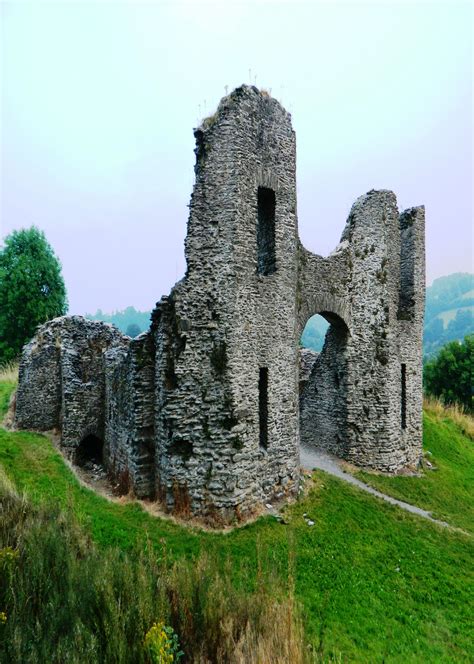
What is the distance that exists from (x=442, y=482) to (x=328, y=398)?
18.9 feet

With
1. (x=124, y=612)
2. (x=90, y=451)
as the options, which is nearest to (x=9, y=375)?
(x=90, y=451)

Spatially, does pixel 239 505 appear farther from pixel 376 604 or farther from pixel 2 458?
pixel 2 458

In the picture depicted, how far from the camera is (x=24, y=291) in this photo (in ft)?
98.0

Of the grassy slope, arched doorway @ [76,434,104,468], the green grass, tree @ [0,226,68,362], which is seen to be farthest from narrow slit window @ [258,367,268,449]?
tree @ [0,226,68,362]

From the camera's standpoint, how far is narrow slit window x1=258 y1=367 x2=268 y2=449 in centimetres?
1142

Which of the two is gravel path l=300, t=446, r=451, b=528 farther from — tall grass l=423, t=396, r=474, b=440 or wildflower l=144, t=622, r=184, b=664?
tall grass l=423, t=396, r=474, b=440

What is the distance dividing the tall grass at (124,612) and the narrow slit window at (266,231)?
833 cm

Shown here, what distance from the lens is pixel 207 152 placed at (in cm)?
1073

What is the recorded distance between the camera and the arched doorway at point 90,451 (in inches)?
634

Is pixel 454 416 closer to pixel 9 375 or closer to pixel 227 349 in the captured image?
pixel 227 349

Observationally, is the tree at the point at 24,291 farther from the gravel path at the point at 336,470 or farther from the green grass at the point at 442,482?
the green grass at the point at 442,482

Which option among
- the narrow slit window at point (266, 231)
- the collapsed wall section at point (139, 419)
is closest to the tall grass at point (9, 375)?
the collapsed wall section at point (139, 419)

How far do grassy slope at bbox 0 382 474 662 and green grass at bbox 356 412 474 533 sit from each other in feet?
3.01

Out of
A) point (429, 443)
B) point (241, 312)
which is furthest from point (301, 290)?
point (429, 443)
